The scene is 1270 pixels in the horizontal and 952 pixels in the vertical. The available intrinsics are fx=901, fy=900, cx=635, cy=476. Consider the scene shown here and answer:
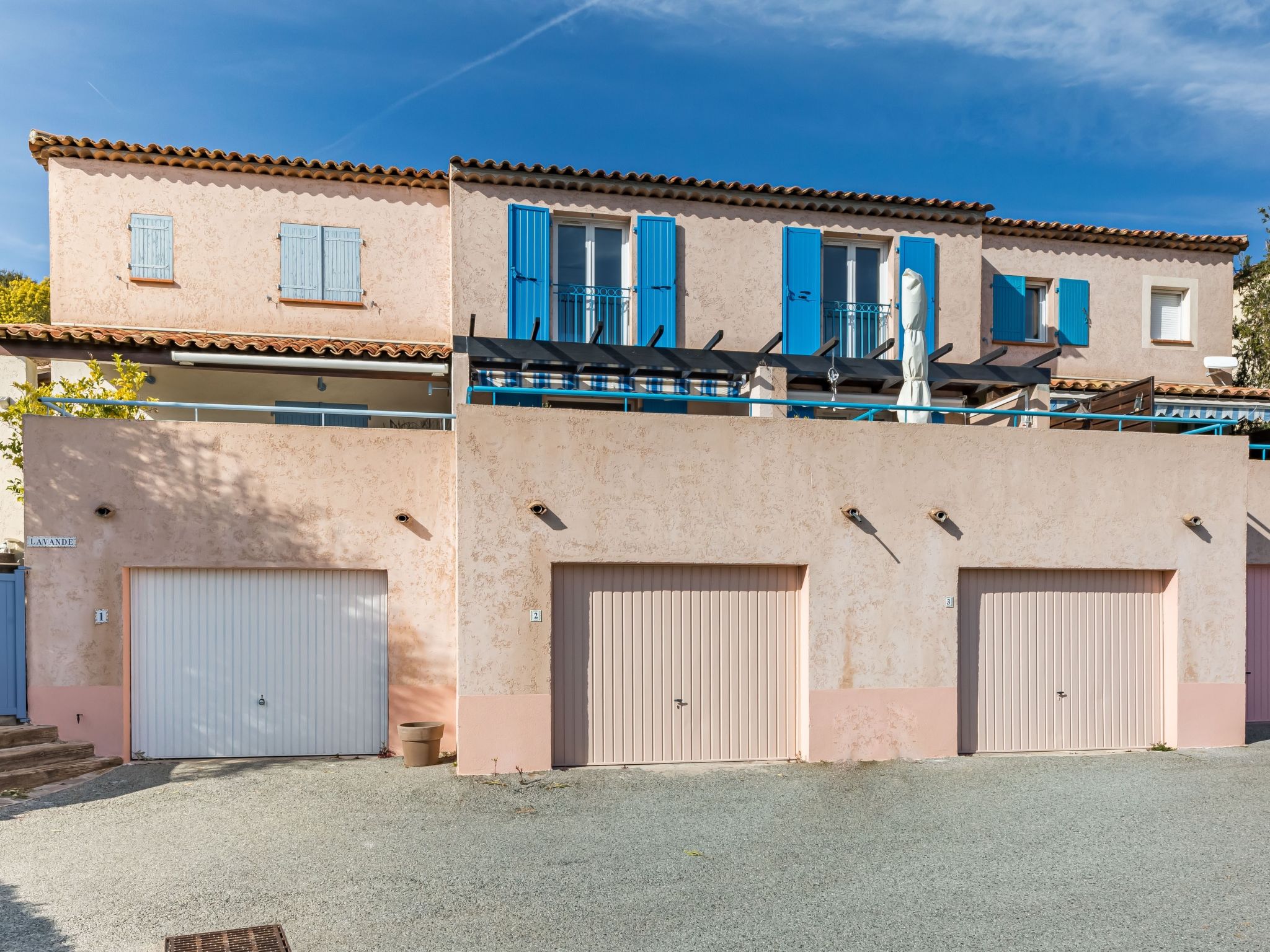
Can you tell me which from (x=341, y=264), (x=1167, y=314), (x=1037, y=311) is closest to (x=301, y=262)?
(x=341, y=264)

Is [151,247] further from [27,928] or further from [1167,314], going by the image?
[1167,314]

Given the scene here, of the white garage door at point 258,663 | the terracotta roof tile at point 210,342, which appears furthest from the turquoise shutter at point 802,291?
the white garage door at point 258,663

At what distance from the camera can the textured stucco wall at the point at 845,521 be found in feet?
36.0

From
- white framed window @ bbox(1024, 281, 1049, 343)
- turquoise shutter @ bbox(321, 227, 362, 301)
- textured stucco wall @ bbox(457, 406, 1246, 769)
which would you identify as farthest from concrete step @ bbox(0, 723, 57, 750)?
white framed window @ bbox(1024, 281, 1049, 343)

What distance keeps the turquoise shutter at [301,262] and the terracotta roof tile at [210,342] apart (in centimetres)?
101

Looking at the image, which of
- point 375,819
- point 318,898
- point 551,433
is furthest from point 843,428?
point 318,898

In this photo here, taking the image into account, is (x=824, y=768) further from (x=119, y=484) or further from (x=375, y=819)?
(x=119, y=484)

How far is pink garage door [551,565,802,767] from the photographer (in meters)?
11.2

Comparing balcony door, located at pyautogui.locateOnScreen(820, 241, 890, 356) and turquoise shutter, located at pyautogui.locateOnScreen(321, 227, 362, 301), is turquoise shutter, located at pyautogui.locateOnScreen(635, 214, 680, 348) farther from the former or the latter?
turquoise shutter, located at pyautogui.locateOnScreen(321, 227, 362, 301)

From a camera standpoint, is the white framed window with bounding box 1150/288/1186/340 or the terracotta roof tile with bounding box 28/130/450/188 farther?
the white framed window with bounding box 1150/288/1186/340

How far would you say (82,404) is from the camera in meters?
12.9

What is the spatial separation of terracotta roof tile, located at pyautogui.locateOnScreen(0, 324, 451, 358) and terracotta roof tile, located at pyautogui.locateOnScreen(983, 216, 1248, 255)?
38.8 ft

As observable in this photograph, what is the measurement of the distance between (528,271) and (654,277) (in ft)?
7.37

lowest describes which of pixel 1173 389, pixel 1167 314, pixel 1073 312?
pixel 1173 389
